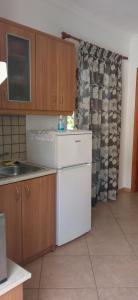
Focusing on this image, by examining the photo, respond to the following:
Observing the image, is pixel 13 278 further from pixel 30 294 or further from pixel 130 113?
pixel 130 113

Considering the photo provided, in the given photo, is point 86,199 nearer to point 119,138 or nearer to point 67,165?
point 67,165

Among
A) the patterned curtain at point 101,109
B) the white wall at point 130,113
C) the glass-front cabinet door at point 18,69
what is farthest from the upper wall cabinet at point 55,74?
the white wall at point 130,113

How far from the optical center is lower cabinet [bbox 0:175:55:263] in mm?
1896

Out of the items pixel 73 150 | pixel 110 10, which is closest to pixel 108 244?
pixel 73 150

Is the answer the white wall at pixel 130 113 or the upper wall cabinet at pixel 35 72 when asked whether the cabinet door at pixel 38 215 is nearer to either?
the upper wall cabinet at pixel 35 72

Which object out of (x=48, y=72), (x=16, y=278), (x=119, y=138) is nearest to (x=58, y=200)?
(x=16, y=278)

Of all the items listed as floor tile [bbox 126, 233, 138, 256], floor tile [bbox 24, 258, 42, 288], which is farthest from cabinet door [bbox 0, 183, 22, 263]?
floor tile [bbox 126, 233, 138, 256]

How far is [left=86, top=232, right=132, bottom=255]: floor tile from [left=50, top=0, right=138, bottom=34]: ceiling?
2719mm

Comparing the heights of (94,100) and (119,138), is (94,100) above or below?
above

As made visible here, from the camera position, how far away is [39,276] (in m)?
1.98

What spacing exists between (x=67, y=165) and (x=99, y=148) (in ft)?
4.17

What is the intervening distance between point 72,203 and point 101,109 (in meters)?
1.63

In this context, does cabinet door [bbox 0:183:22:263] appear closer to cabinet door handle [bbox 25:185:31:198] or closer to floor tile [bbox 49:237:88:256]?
cabinet door handle [bbox 25:185:31:198]

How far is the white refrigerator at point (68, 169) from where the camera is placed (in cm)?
229
